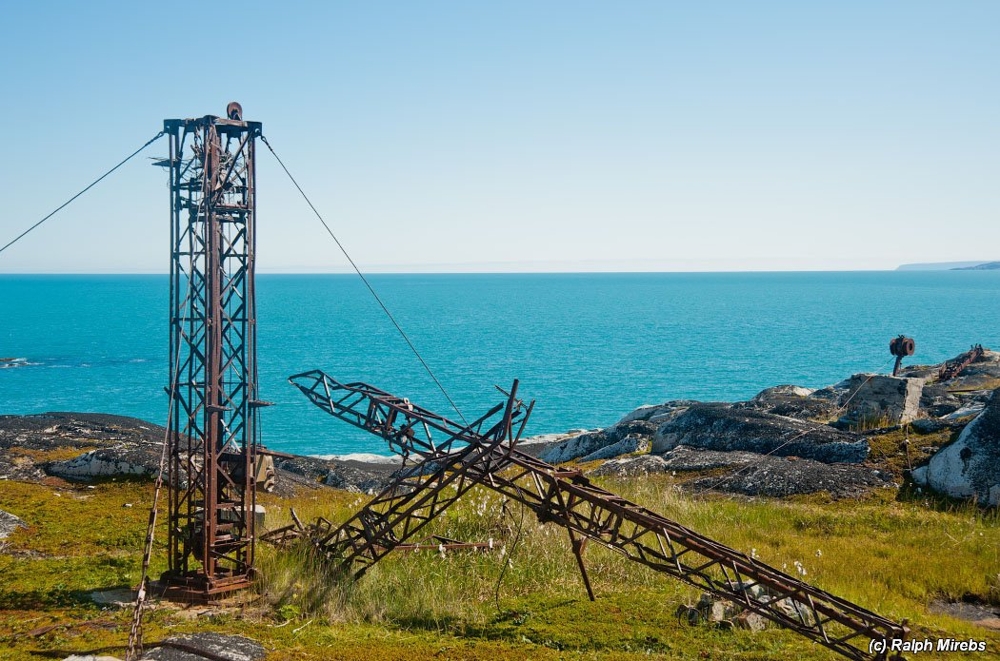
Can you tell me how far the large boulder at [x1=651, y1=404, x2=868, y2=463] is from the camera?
28.7m

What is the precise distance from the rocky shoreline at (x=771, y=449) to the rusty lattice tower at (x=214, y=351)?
1431 centimetres

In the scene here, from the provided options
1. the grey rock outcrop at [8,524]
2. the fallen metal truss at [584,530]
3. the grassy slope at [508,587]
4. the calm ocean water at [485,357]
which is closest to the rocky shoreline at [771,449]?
the grassy slope at [508,587]

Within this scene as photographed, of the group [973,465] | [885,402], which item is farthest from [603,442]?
[973,465]

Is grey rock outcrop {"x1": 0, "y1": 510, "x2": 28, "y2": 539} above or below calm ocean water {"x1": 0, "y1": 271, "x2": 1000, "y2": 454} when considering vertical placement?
above

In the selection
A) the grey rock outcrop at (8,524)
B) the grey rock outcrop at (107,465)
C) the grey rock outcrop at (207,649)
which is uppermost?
the grey rock outcrop at (207,649)

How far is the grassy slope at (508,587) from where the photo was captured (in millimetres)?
13195

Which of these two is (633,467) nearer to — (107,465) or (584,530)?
(584,530)

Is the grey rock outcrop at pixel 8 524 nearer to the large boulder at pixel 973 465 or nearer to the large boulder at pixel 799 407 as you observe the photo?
the large boulder at pixel 973 465

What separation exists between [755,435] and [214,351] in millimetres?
23073

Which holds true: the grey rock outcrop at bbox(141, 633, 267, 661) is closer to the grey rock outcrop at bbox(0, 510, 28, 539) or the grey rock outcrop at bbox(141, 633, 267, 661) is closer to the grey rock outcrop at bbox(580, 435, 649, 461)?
the grey rock outcrop at bbox(0, 510, 28, 539)

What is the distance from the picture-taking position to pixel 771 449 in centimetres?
3053

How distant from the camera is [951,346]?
119000 mm

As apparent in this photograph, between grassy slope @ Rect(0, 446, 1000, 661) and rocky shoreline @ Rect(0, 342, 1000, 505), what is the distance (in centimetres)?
226

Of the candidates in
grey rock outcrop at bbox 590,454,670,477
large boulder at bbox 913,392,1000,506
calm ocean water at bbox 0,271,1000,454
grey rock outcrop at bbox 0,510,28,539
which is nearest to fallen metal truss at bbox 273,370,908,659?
grey rock outcrop at bbox 0,510,28,539
